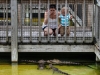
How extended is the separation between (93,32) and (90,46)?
0.39 meters

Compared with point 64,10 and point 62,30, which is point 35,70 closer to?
point 62,30

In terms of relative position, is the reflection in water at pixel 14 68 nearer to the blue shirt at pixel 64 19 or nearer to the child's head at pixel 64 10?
the blue shirt at pixel 64 19

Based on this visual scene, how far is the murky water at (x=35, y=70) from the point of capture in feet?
25.1

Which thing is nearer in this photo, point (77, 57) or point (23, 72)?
point (23, 72)

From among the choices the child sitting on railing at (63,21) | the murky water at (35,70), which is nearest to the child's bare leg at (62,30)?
the child sitting on railing at (63,21)

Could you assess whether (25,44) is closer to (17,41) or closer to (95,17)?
(17,41)

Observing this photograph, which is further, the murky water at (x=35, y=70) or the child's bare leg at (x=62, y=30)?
the child's bare leg at (x=62, y=30)

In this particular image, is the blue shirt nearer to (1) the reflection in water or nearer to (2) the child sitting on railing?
(2) the child sitting on railing

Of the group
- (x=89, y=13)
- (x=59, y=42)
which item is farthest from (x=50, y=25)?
(x=89, y=13)

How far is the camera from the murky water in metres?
7.64

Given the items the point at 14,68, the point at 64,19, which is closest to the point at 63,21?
the point at 64,19

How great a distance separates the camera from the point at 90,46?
8.65m

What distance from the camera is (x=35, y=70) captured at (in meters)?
7.88

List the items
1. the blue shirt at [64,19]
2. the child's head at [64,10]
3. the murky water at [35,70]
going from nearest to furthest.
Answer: the murky water at [35,70]
the child's head at [64,10]
the blue shirt at [64,19]
